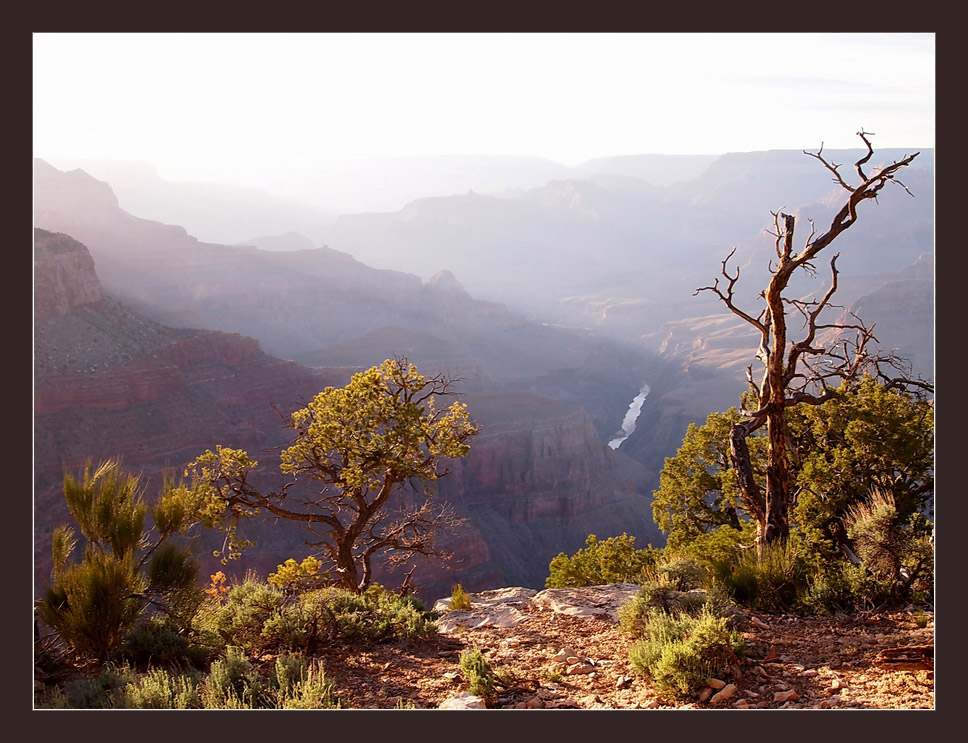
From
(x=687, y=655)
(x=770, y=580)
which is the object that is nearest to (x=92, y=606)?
(x=687, y=655)

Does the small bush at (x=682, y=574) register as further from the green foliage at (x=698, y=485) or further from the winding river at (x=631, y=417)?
the winding river at (x=631, y=417)

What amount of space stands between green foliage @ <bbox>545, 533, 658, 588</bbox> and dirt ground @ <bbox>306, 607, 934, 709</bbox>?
572 centimetres

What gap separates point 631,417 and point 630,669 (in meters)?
113

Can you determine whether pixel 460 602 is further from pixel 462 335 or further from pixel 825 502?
pixel 462 335

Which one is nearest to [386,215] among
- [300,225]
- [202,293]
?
Answer: [300,225]

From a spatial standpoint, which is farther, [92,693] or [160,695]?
[92,693]

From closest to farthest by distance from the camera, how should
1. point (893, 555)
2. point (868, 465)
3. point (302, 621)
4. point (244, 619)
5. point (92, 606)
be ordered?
point (92, 606) < point (302, 621) < point (244, 619) < point (893, 555) < point (868, 465)

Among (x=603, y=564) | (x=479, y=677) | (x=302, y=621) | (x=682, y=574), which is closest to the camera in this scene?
(x=479, y=677)

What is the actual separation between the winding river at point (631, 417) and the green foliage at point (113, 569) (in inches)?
3886

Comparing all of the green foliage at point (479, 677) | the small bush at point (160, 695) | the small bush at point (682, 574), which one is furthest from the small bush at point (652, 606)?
the small bush at point (160, 695)

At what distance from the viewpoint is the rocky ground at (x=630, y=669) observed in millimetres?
5527

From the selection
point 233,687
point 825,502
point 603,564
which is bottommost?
point 603,564

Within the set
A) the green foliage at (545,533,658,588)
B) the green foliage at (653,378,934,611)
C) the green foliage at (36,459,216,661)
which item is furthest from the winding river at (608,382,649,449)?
the green foliage at (36,459,216,661)

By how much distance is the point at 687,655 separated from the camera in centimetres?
555
